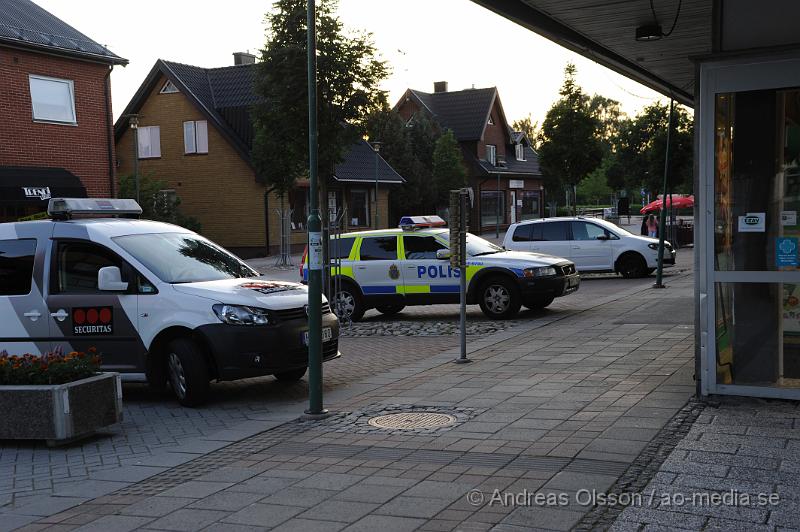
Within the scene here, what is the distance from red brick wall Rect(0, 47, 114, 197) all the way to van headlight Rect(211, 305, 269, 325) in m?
17.3

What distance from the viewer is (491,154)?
59875 millimetres

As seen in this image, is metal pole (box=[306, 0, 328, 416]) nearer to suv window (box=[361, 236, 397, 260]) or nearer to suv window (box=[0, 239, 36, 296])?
suv window (box=[0, 239, 36, 296])

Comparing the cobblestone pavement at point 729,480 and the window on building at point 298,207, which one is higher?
the window on building at point 298,207

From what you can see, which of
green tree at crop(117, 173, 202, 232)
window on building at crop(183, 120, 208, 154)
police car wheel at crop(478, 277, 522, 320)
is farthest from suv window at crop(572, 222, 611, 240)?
window on building at crop(183, 120, 208, 154)

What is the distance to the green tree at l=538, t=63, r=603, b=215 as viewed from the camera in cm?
4044

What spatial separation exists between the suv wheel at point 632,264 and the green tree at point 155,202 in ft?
61.5

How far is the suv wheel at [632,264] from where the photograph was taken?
23.0 metres

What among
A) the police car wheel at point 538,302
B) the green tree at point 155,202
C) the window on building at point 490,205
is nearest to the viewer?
the police car wheel at point 538,302

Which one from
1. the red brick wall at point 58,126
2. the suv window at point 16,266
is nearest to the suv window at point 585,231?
the red brick wall at point 58,126

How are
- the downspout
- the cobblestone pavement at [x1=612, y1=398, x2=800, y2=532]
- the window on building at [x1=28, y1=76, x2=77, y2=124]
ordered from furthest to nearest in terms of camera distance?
1. the downspout
2. the window on building at [x1=28, y1=76, x2=77, y2=124]
3. the cobblestone pavement at [x1=612, y1=398, x2=800, y2=532]

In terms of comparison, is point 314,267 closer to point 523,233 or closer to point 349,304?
point 349,304

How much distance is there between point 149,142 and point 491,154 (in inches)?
1018

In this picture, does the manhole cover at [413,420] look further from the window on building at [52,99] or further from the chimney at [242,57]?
the chimney at [242,57]

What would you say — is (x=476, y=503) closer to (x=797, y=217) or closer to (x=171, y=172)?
(x=797, y=217)
